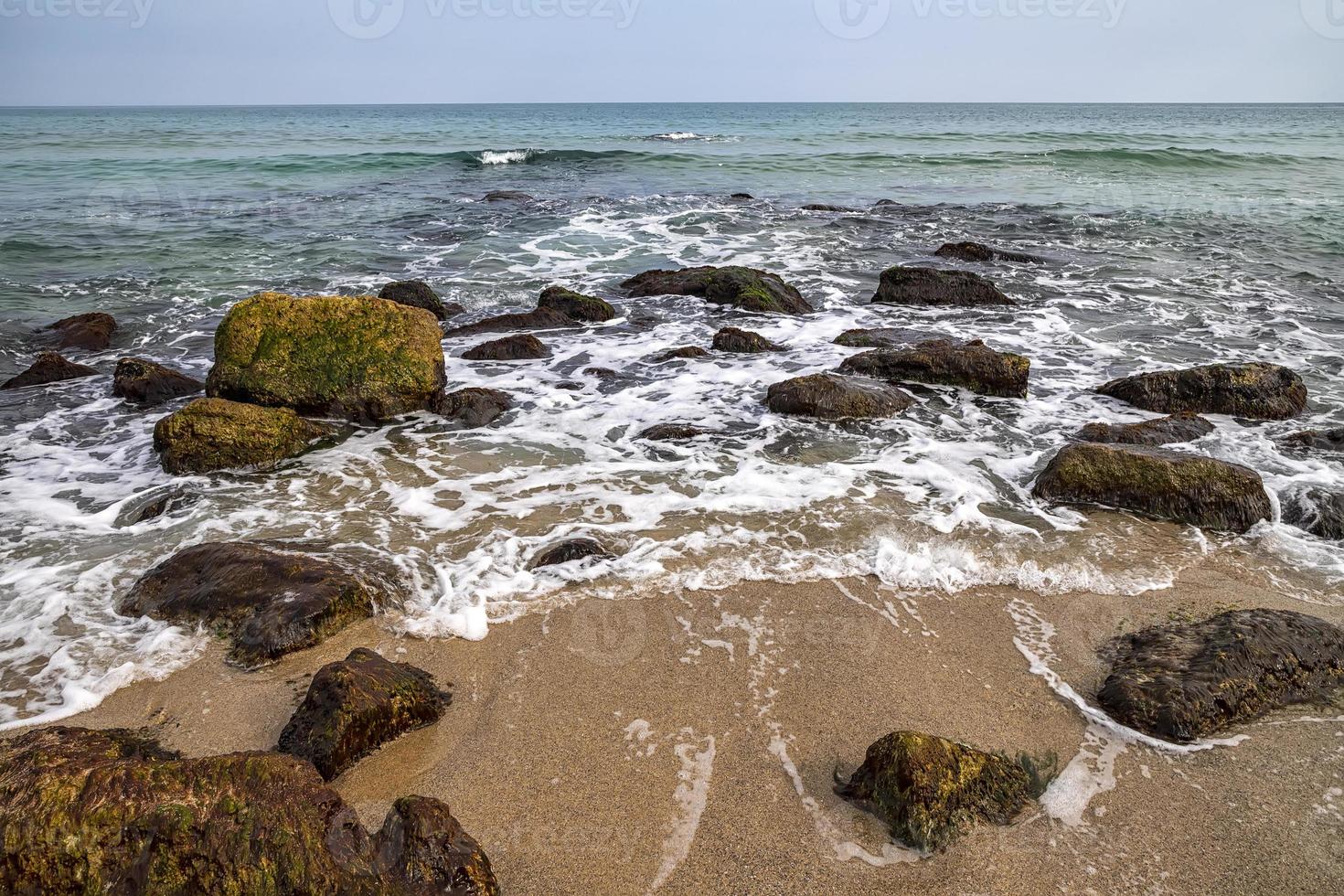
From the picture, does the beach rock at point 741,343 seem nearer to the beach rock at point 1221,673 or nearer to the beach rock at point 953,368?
the beach rock at point 953,368

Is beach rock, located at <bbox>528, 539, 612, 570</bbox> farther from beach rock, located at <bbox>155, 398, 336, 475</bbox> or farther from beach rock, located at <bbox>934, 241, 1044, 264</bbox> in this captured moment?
beach rock, located at <bbox>934, 241, 1044, 264</bbox>

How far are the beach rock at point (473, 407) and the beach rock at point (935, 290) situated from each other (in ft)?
19.9

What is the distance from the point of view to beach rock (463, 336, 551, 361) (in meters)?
8.72

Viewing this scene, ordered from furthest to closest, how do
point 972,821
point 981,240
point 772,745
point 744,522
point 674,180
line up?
point 674,180 < point 981,240 < point 744,522 < point 772,745 < point 972,821

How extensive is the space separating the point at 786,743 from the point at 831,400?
4045 mm

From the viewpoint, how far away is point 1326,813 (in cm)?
294

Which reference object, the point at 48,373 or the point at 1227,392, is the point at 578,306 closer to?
the point at 48,373

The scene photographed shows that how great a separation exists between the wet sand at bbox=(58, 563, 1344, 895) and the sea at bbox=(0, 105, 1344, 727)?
274 millimetres

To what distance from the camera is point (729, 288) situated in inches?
434

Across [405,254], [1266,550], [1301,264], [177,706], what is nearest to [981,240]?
[1301,264]

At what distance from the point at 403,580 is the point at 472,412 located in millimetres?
2741

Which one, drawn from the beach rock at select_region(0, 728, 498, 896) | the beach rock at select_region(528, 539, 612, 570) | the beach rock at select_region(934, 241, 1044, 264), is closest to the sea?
the beach rock at select_region(528, 539, 612, 570)

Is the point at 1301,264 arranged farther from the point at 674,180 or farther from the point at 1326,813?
the point at 674,180

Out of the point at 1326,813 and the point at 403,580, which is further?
the point at 403,580
